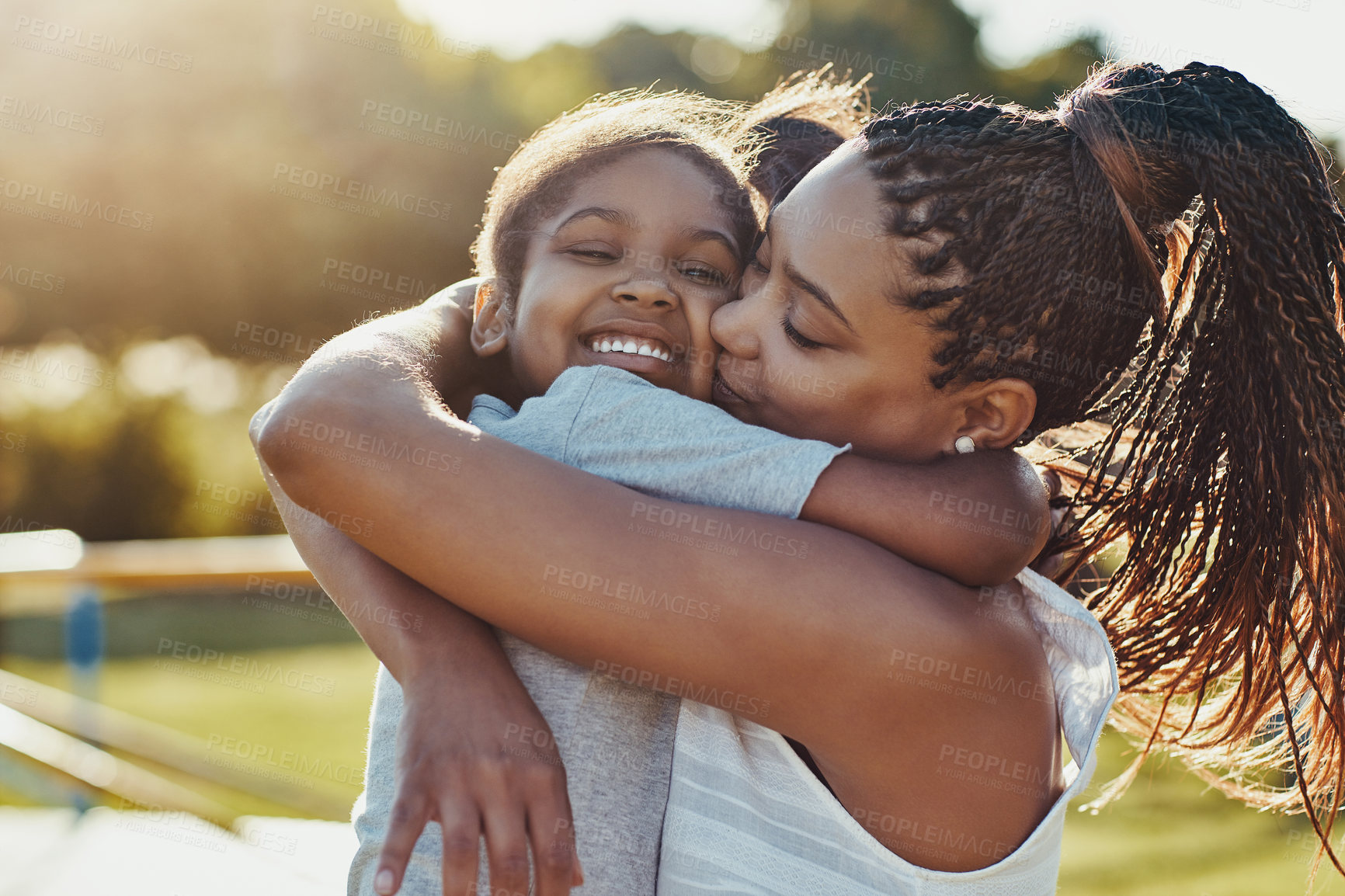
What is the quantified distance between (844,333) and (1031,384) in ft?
0.98

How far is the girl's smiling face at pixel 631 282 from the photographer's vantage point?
193cm

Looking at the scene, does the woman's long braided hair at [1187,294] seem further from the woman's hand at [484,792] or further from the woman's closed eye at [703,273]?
the woman's hand at [484,792]

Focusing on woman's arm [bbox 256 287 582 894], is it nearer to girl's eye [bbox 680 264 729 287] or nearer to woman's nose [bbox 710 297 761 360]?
woman's nose [bbox 710 297 761 360]

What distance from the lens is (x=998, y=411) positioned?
5.55 feet

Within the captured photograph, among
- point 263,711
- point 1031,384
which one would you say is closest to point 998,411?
point 1031,384

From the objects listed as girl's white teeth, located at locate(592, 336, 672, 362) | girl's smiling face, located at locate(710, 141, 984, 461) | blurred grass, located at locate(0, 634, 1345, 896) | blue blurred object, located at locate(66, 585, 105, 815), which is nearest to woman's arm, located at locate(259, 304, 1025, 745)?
girl's smiling face, located at locate(710, 141, 984, 461)

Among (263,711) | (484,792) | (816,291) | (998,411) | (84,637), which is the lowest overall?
(263,711)

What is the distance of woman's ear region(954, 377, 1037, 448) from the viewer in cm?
165

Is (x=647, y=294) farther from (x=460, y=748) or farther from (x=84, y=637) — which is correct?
(x=84, y=637)

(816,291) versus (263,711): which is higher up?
(816,291)

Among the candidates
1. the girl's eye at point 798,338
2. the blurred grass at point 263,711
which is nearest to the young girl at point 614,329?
the girl's eye at point 798,338

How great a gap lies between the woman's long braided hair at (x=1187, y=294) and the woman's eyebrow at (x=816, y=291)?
13 cm

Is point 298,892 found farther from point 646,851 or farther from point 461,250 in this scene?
point 461,250

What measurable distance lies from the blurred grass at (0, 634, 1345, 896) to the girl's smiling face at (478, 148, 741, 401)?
3.61 m
